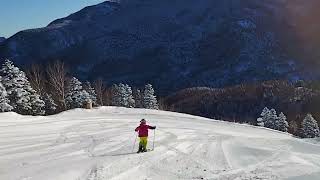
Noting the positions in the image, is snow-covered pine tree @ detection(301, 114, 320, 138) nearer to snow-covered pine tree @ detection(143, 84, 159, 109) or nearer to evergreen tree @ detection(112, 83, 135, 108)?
snow-covered pine tree @ detection(143, 84, 159, 109)

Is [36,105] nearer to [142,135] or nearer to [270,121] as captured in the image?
[142,135]

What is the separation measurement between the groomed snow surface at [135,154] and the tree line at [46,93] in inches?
844

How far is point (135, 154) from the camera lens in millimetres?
25938

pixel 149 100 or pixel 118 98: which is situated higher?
pixel 118 98

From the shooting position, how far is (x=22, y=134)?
33.1 metres

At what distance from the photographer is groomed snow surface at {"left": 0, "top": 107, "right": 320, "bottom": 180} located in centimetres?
2170

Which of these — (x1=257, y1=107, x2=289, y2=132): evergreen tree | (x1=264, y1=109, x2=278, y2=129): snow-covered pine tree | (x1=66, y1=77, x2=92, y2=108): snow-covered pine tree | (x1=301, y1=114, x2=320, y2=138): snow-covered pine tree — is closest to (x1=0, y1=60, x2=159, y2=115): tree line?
→ (x1=66, y1=77, x2=92, y2=108): snow-covered pine tree

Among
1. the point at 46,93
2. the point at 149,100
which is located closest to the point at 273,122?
the point at 149,100

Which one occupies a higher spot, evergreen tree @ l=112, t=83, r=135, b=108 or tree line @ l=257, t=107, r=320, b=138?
evergreen tree @ l=112, t=83, r=135, b=108

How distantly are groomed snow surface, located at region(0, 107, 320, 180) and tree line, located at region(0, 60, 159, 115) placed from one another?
70.4 ft

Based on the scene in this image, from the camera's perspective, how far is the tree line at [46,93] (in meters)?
63.1

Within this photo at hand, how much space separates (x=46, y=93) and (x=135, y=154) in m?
55.5

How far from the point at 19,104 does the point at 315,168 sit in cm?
4587

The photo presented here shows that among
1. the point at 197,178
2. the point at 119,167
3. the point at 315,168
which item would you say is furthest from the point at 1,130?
the point at 315,168
